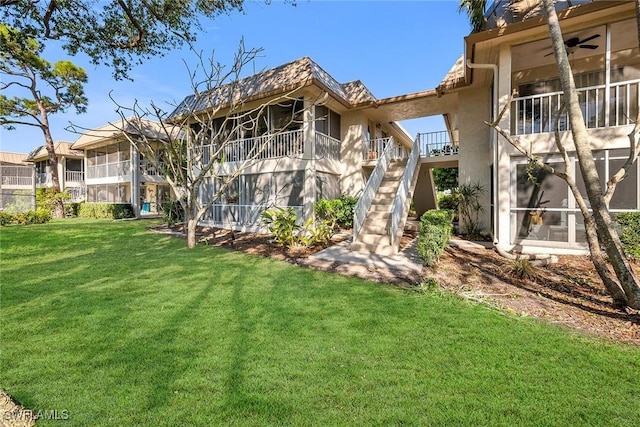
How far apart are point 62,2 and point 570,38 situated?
12.8 m

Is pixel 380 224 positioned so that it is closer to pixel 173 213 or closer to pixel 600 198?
pixel 600 198

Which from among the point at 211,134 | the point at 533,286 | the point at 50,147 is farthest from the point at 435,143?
the point at 50,147

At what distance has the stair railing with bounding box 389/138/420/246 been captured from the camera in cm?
813

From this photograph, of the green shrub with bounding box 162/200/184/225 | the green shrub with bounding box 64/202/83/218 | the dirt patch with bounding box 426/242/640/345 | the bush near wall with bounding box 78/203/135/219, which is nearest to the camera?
the dirt patch with bounding box 426/242/640/345

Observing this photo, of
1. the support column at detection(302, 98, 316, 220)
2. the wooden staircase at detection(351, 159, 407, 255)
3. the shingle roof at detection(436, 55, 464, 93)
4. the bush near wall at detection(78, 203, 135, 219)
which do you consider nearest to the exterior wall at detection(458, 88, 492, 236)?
the shingle roof at detection(436, 55, 464, 93)

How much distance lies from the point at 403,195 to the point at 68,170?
1242 inches

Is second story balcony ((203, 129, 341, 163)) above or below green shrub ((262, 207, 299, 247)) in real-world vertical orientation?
above

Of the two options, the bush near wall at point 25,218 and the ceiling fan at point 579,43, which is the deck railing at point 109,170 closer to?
the bush near wall at point 25,218

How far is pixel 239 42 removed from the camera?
31.5ft

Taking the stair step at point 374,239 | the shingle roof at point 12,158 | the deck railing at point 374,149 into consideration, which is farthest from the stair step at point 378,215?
the shingle roof at point 12,158

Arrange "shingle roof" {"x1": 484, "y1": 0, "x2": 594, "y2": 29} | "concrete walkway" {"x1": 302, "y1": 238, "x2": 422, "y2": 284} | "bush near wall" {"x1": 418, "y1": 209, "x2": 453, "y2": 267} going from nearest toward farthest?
1. "concrete walkway" {"x1": 302, "y1": 238, "x2": 422, "y2": 284}
2. "bush near wall" {"x1": 418, "y1": 209, "x2": 453, "y2": 267}
3. "shingle roof" {"x1": 484, "y1": 0, "x2": 594, "y2": 29}

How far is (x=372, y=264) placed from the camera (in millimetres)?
7109

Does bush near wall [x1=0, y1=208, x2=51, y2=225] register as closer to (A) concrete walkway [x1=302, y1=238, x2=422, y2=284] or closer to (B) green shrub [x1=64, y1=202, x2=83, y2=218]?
(B) green shrub [x1=64, y1=202, x2=83, y2=218]

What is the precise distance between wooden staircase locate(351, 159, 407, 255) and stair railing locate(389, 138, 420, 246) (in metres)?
0.24
